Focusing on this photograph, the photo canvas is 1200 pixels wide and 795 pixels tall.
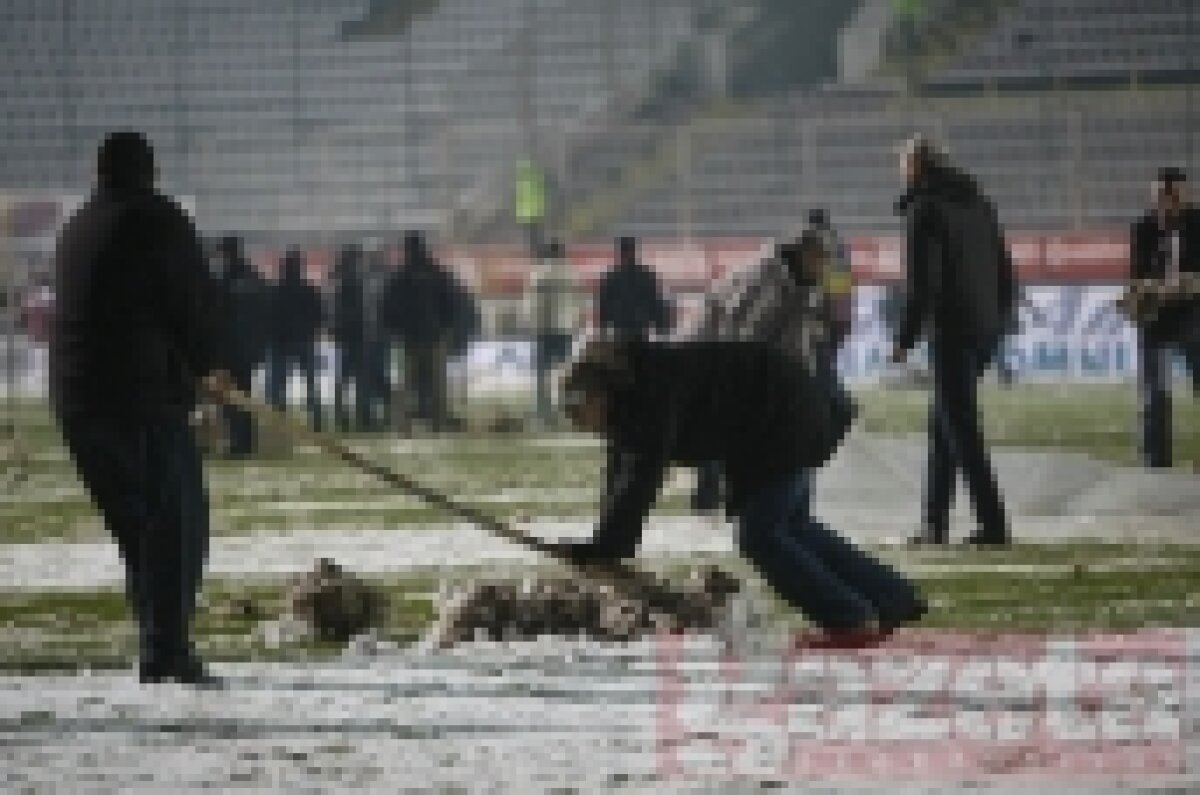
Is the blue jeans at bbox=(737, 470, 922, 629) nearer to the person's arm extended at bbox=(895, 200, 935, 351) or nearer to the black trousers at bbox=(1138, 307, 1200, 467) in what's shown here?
the person's arm extended at bbox=(895, 200, 935, 351)

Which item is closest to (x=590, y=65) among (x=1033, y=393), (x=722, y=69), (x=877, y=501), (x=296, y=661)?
(x=722, y=69)

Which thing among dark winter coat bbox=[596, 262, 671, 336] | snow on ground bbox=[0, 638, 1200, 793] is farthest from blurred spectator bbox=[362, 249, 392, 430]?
snow on ground bbox=[0, 638, 1200, 793]

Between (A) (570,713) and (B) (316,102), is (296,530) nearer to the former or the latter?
(A) (570,713)

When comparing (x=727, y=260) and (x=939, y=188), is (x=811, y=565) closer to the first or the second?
(x=939, y=188)

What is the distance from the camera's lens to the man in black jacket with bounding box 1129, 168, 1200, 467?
63.4ft

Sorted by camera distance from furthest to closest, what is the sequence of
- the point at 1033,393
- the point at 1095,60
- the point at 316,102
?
the point at 316,102, the point at 1095,60, the point at 1033,393

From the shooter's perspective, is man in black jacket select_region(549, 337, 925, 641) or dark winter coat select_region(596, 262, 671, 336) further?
dark winter coat select_region(596, 262, 671, 336)

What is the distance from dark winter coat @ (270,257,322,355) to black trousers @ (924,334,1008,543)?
656 inches

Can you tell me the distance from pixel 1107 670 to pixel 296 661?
2516 mm

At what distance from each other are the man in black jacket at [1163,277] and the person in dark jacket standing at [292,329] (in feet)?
38.6

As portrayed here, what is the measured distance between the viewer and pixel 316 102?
1998 inches

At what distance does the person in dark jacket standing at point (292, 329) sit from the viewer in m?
30.6

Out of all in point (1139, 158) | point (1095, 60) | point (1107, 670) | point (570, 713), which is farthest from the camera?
point (1095, 60)

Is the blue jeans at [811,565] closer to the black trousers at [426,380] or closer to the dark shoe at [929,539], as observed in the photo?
the dark shoe at [929,539]
